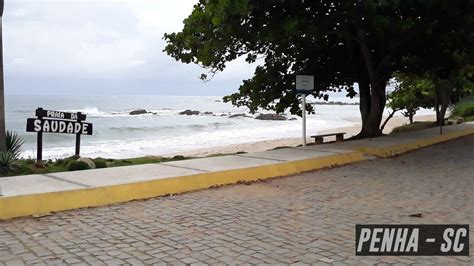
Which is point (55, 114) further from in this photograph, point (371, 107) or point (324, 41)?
point (371, 107)

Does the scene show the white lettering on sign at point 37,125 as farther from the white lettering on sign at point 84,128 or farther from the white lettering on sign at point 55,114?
the white lettering on sign at point 84,128

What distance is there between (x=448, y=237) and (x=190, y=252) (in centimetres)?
271

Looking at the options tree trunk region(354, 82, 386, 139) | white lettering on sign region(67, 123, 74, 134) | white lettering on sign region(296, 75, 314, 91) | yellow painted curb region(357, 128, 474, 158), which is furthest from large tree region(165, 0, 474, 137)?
white lettering on sign region(67, 123, 74, 134)

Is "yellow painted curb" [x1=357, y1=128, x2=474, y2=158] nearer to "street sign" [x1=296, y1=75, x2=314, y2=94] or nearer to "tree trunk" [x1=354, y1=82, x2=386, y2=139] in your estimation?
"tree trunk" [x1=354, y1=82, x2=386, y2=139]

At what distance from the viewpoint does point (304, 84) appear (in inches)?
443

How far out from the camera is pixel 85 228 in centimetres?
503

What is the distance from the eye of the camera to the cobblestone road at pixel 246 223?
4223 millimetres

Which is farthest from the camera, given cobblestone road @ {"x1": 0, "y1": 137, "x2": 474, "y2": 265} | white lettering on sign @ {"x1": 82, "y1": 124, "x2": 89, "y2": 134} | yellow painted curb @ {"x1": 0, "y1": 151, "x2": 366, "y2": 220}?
white lettering on sign @ {"x1": 82, "y1": 124, "x2": 89, "y2": 134}

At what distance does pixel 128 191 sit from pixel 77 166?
2120mm

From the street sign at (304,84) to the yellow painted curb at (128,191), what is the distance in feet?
8.83

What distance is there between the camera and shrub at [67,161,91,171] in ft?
26.3

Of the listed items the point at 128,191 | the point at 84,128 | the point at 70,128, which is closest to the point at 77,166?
the point at 70,128

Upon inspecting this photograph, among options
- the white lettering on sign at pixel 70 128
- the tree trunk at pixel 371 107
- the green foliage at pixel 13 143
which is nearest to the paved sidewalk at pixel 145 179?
the white lettering on sign at pixel 70 128

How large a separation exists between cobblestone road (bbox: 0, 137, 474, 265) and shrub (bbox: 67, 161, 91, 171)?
2.32 metres
